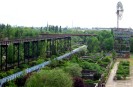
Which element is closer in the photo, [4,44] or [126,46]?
[4,44]

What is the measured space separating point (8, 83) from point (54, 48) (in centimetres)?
2593

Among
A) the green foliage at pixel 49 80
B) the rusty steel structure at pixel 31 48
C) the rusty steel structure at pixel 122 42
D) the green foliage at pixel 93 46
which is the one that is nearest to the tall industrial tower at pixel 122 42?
the rusty steel structure at pixel 122 42

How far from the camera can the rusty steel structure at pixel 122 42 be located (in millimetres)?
54888

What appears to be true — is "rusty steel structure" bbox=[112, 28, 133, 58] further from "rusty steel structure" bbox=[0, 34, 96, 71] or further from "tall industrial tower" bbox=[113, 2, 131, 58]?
"rusty steel structure" bbox=[0, 34, 96, 71]

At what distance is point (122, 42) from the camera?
182ft

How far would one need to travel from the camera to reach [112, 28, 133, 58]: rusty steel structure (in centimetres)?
5489

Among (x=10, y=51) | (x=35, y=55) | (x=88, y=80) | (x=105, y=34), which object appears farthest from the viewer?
(x=105, y=34)

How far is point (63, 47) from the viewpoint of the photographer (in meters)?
55.2

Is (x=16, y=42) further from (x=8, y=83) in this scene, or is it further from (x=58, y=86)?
(x=58, y=86)

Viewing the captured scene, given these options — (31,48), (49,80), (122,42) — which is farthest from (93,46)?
(49,80)

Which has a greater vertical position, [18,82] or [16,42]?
[16,42]

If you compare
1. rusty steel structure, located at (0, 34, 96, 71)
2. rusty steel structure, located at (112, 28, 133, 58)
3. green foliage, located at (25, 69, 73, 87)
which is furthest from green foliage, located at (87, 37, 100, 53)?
green foliage, located at (25, 69, 73, 87)

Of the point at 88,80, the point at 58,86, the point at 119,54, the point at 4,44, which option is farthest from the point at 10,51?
the point at 119,54

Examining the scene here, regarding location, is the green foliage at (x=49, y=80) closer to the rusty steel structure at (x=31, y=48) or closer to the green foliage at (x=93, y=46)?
the rusty steel structure at (x=31, y=48)
